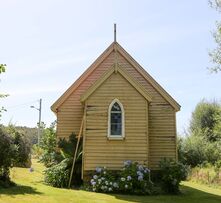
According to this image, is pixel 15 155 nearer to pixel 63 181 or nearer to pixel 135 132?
pixel 63 181

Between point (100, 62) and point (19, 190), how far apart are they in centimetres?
1083

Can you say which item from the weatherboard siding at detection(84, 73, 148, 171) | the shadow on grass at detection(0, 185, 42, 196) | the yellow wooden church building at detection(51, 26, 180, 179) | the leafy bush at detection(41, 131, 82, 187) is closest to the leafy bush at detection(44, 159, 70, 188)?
the leafy bush at detection(41, 131, 82, 187)

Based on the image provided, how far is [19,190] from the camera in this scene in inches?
677

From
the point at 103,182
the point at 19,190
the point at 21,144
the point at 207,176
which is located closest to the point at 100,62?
the point at 21,144

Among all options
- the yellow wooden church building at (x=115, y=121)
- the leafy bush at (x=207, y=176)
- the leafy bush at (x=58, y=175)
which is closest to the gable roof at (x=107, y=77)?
the yellow wooden church building at (x=115, y=121)

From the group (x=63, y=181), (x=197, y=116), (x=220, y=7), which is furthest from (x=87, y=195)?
(x=197, y=116)

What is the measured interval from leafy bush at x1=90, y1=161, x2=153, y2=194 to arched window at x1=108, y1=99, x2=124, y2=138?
1663 mm

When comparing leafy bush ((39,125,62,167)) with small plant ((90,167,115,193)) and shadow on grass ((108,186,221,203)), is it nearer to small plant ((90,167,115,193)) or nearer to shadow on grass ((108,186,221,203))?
small plant ((90,167,115,193))

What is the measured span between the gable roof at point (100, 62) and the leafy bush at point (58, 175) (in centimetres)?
456

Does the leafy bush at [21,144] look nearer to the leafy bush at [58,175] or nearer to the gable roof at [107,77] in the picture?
the leafy bush at [58,175]

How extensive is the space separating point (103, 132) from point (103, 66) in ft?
19.9

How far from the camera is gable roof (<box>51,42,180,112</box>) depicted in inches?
957

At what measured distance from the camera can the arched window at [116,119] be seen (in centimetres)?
2083

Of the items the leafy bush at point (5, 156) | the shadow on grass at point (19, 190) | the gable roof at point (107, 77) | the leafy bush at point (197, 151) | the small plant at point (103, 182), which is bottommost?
the shadow on grass at point (19, 190)
